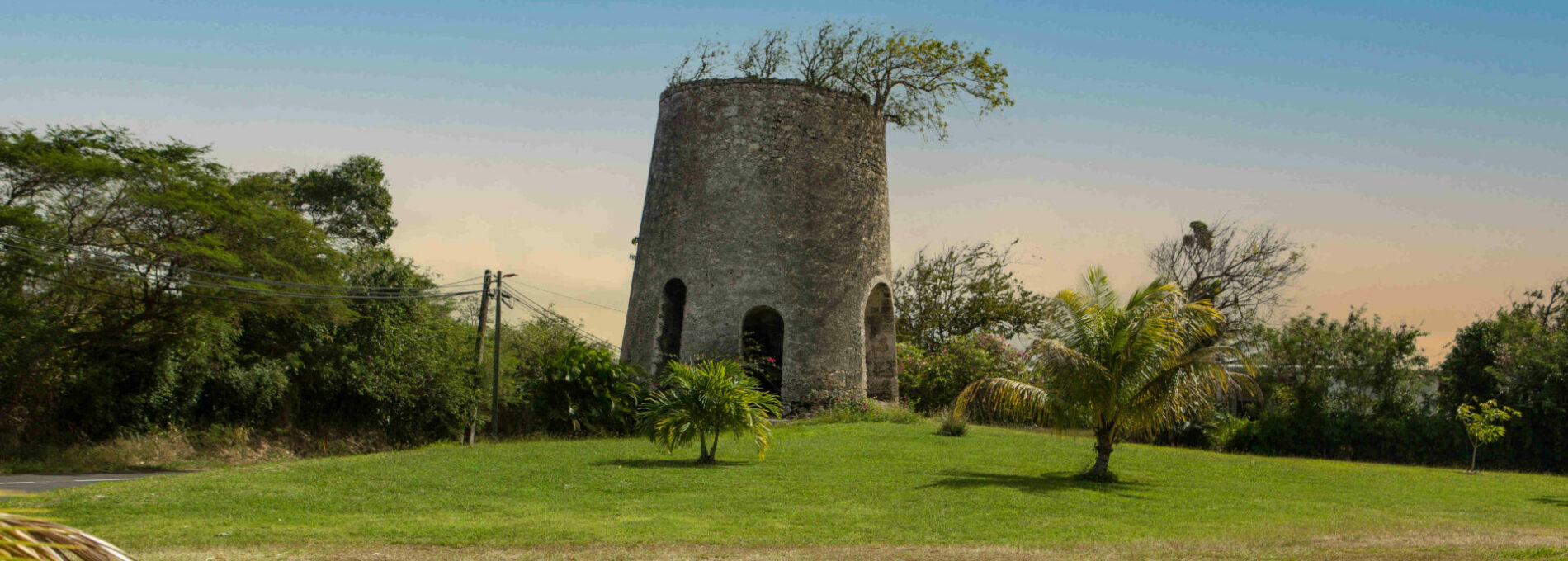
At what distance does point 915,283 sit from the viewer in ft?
113

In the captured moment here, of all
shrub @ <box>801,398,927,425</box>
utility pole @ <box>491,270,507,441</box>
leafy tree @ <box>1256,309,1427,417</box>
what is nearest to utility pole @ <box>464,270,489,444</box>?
utility pole @ <box>491,270,507,441</box>

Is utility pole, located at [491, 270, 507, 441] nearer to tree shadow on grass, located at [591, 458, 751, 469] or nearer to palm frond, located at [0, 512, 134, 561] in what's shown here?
tree shadow on grass, located at [591, 458, 751, 469]

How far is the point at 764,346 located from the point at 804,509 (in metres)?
15.6

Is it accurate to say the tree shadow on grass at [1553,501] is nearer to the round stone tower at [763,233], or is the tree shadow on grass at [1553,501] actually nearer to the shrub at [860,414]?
the shrub at [860,414]

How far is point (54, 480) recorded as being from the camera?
49.4 feet

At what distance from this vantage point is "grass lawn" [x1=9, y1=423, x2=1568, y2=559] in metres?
9.05

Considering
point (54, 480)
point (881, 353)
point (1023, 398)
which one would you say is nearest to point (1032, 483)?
point (1023, 398)

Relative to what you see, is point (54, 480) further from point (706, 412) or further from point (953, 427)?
point (953, 427)

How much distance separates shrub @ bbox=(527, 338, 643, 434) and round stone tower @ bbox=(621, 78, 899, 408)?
6.34 ft

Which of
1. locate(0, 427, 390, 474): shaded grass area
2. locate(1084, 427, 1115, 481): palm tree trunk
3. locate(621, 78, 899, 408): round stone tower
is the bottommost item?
locate(0, 427, 390, 474): shaded grass area

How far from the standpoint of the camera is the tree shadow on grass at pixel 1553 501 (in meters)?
14.5

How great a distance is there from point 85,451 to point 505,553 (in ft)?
45.3

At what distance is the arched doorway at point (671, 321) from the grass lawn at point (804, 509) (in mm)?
6119

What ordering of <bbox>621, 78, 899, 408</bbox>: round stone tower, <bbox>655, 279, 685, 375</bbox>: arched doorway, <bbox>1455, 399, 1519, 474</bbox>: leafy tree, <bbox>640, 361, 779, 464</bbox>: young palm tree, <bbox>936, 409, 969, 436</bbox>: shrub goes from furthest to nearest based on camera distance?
<bbox>655, 279, 685, 375</bbox>: arched doorway
<bbox>621, 78, 899, 408</bbox>: round stone tower
<bbox>1455, 399, 1519, 474</bbox>: leafy tree
<bbox>936, 409, 969, 436</bbox>: shrub
<bbox>640, 361, 779, 464</bbox>: young palm tree
